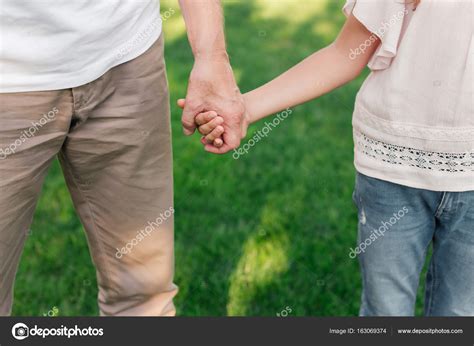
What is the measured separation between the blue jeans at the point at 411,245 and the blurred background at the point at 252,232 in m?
0.84

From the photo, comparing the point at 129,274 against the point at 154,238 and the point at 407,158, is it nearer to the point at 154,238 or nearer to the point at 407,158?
the point at 154,238

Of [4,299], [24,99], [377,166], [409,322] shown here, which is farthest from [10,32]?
[409,322]

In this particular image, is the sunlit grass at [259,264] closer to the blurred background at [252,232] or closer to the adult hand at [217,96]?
the blurred background at [252,232]

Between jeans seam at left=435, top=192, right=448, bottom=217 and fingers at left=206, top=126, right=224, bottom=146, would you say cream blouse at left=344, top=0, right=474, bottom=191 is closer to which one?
jeans seam at left=435, top=192, right=448, bottom=217

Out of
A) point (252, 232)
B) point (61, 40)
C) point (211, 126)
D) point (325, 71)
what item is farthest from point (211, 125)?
point (252, 232)

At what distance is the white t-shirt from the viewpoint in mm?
1827

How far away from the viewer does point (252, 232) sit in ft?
11.1

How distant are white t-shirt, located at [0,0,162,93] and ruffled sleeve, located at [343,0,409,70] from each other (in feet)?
1.93

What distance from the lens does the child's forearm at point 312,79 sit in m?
2.04

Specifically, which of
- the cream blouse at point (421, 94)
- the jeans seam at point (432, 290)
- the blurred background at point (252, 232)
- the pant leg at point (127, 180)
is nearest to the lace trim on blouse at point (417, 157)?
the cream blouse at point (421, 94)

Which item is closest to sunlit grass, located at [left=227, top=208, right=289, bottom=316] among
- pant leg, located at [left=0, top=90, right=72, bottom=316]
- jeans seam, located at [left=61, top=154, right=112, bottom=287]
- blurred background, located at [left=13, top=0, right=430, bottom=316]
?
blurred background, located at [left=13, top=0, right=430, bottom=316]

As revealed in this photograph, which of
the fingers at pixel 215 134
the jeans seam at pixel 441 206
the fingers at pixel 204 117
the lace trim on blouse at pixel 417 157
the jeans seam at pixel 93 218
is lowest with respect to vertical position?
the jeans seam at pixel 93 218

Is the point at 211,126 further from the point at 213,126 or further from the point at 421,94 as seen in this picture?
the point at 421,94

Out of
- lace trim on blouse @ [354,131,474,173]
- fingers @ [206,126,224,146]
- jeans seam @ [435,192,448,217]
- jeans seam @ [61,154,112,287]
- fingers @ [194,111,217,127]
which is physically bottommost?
jeans seam @ [61,154,112,287]
